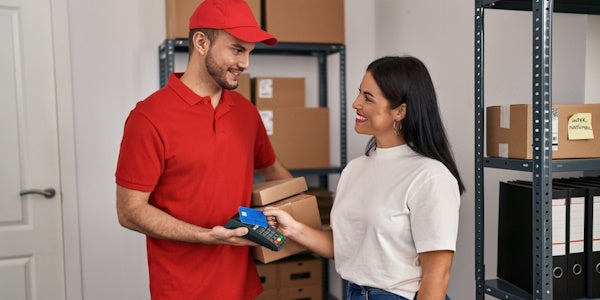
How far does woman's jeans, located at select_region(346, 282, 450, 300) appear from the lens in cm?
154

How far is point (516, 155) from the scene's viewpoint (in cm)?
170

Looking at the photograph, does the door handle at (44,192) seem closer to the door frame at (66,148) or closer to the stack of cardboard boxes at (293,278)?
the door frame at (66,148)

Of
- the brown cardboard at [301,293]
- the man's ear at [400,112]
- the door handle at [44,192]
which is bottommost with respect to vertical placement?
the brown cardboard at [301,293]

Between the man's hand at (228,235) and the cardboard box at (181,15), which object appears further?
the cardboard box at (181,15)

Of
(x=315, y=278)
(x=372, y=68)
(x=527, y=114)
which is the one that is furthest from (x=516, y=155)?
(x=315, y=278)

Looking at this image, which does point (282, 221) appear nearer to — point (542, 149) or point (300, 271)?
point (542, 149)

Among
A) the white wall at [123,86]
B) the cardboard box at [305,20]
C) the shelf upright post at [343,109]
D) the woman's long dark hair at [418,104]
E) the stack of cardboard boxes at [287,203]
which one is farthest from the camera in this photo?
the shelf upright post at [343,109]

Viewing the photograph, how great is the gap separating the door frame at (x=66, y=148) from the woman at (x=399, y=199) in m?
1.67

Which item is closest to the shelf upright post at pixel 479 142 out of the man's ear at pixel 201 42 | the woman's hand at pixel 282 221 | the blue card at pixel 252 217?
the woman's hand at pixel 282 221

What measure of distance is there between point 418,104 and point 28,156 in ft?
7.14

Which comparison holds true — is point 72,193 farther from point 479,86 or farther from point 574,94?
point 574,94

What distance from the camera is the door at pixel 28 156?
9.52ft

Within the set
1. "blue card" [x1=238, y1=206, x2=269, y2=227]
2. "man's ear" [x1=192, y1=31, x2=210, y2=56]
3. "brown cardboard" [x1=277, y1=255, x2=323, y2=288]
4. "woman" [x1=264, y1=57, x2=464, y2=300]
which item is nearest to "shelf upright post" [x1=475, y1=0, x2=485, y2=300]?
"woman" [x1=264, y1=57, x2=464, y2=300]

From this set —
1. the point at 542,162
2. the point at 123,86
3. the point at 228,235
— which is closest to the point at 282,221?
the point at 228,235
